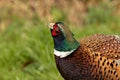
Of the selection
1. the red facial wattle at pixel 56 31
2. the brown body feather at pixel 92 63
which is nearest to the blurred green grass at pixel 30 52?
the brown body feather at pixel 92 63

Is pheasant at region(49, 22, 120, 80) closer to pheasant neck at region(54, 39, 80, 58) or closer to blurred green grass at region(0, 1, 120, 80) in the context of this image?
pheasant neck at region(54, 39, 80, 58)

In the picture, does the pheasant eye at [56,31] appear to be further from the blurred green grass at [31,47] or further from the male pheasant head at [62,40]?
the blurred green grass at [31,47]

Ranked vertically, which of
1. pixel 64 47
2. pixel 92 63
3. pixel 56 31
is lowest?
pixel 92 63

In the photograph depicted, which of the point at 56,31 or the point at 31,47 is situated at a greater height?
the point at 56,31

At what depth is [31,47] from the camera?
6.95 m

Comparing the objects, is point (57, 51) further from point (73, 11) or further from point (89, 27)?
point (73, 11)

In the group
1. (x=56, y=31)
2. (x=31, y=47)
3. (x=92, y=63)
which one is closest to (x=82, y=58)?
(x=92, y=63)

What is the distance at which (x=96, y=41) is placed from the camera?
5.22m

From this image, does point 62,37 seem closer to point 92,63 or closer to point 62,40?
point 62,40

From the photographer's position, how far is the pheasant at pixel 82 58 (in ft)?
16.4

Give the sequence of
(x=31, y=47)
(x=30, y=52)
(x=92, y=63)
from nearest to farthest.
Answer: (x=92, y=63) < (x=30, y=52) < (x=31, y=47)

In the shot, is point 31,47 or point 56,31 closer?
point 56,31

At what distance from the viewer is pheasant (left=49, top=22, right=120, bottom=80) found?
5.00 meters

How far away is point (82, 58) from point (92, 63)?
4.5 inches
